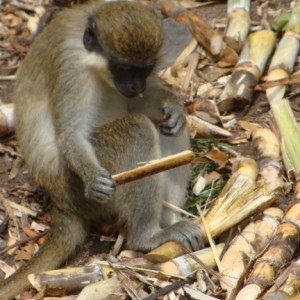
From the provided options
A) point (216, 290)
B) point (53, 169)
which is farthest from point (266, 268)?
point (53, 169)

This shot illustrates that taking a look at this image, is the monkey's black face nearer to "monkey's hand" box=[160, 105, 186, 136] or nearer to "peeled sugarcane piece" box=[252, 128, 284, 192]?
"monkey's hand" box=[160, 105, 186, 136]

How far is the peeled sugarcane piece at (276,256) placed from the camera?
Answer: 650 centimetres

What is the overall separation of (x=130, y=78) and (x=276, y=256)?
75.7 inches

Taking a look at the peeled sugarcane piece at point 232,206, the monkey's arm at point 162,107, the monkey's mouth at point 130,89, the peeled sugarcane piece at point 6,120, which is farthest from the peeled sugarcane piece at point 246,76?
the peeled sugarcane piece at point 6,120

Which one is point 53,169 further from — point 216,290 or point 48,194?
point 216,290

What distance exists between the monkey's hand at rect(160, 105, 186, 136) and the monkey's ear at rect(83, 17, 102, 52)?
92cm

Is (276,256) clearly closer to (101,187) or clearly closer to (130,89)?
(101,187)

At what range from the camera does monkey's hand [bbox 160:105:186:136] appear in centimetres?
773

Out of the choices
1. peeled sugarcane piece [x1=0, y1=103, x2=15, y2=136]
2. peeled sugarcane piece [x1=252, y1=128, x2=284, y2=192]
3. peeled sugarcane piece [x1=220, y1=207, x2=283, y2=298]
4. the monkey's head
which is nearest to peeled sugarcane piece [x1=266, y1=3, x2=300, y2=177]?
peeled sugarcane piece [x1=252, y1=128, x2=284, y2=192]

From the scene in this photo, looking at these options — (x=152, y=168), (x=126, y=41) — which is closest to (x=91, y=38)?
(x=126, y=41)

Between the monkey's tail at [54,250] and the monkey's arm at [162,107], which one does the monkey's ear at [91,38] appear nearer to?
the monkey's arm at [162,107]

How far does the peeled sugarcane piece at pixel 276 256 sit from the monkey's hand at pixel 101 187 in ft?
4.23

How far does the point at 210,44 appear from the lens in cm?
955

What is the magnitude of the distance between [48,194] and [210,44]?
2665 millimetres
